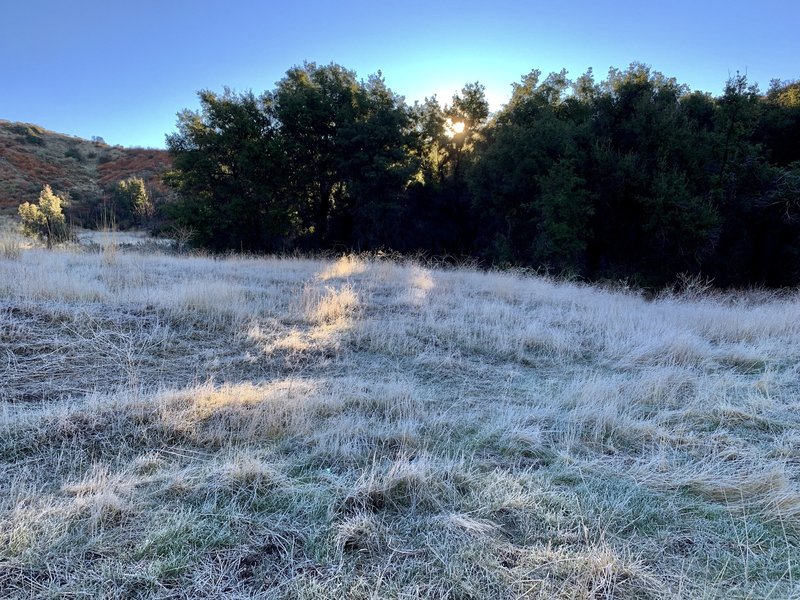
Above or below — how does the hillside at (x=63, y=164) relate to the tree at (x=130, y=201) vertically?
above

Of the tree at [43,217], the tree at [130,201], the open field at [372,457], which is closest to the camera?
the open field at [372,457]

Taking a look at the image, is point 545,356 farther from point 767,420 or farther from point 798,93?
point 798,93

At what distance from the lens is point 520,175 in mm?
16906

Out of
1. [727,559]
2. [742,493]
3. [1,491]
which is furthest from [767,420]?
[1,491]

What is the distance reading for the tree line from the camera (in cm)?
1484

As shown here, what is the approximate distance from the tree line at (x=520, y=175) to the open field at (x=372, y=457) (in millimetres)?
11231

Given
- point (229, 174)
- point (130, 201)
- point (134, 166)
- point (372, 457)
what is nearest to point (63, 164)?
point (134, 166)

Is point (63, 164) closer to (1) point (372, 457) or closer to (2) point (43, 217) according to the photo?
(2) point (43, 217)

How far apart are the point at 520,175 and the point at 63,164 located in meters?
40.2

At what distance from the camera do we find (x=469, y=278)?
412 inches

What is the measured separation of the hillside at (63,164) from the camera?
32.0 m

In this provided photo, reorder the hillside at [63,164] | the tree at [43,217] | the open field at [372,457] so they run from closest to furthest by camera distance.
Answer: the open field at [372,457] < the tree at [43,217] < the hillside at [63,164]

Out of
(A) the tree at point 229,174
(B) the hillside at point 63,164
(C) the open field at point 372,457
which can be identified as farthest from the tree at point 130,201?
(C) the open field at point 372,457

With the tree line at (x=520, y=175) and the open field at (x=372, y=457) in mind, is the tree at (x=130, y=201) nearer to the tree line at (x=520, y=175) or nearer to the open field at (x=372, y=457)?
the tree line at (x=520, y=175)
